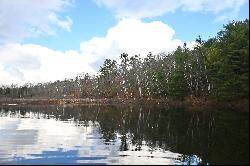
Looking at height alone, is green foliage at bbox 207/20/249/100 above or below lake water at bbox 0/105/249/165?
above

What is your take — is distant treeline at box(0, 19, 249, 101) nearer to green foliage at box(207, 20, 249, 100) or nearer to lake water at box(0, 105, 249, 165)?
green foliage at box(207, 20, 249, 100)

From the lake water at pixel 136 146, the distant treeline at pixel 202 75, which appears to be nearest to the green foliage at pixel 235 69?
the distant treeline at pixel 202 75

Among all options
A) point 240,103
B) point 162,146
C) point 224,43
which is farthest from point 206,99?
point 162,146

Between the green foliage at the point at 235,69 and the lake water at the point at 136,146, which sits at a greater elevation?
the green foliage at the point at 235,69

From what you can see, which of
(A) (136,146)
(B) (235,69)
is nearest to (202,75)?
(B) (235,69)

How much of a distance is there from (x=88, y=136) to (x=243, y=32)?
3846 centimetres

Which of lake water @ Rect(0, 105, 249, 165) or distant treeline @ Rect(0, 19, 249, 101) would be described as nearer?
lake water @ Rect(0, 105, 249, 165)

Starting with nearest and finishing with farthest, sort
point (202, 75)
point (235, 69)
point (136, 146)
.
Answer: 1. point (136, 146)
2. point (235, 69)
3. point (202, 75)

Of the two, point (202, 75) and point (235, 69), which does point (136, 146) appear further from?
point (202, 75)

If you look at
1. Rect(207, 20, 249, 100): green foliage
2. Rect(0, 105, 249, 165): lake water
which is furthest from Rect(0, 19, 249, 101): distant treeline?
Rect(0, 105, 249, 165): lake water

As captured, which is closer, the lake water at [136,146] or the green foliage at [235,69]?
the lake water at [136,146]

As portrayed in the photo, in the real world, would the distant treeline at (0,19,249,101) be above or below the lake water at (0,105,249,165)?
above

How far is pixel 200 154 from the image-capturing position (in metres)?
24.3

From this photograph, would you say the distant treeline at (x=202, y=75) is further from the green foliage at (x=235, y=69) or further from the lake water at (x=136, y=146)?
the lake water at (x=136, y=146)
